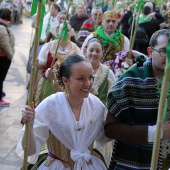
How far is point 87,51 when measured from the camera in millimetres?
5391

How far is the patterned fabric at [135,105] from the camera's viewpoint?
9.69 feet

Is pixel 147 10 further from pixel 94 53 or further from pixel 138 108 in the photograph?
pixel 138 108

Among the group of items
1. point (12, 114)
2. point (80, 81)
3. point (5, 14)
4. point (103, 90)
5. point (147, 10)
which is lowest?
point (12, 114)

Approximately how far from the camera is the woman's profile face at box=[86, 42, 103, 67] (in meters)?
5.24

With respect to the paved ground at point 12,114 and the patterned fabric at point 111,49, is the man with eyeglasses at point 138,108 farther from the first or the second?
the patterned fabric at point 111,49

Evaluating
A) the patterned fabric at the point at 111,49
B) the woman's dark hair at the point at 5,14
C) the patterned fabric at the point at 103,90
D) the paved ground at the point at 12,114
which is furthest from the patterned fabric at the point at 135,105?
the woman's dark hair at the point at 5,14

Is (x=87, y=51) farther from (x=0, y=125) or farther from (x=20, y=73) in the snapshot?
(x=20, y=73)

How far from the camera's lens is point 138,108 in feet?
9.69

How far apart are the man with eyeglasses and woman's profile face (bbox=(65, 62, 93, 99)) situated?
17 cm

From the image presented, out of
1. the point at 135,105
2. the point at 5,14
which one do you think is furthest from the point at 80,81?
the point at 5,14

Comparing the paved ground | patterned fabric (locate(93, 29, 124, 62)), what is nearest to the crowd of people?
the paved ground

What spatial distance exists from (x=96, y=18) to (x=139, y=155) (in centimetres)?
729

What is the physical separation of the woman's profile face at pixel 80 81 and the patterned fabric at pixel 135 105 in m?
0.17

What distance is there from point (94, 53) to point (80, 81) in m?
2.20
